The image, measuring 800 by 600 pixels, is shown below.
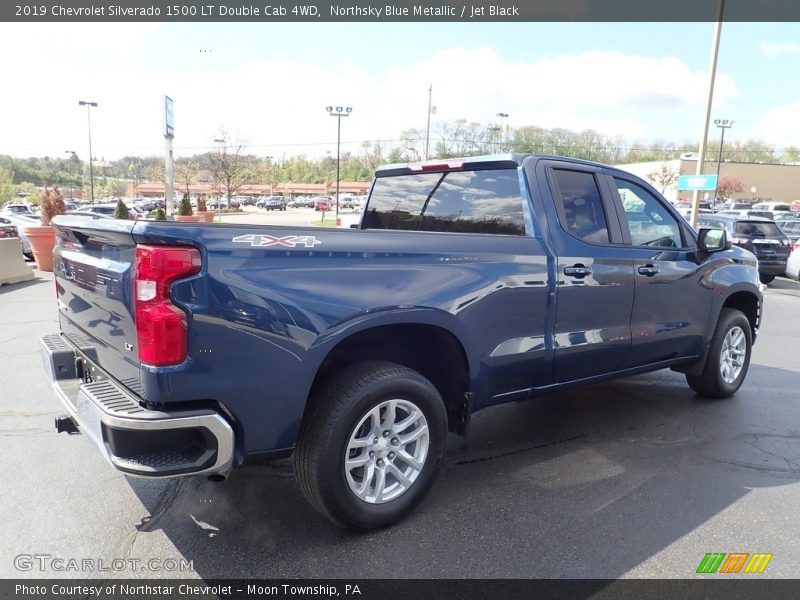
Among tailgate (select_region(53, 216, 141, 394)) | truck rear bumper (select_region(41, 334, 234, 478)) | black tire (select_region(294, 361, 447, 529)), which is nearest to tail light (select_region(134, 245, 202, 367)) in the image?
tailgate (select_region(53, 216, 141, 394))

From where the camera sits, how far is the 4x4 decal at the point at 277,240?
8.32ft

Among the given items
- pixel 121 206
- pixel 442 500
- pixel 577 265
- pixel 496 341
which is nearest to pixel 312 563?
pixel 442 500

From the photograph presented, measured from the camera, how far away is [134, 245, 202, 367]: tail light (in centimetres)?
238

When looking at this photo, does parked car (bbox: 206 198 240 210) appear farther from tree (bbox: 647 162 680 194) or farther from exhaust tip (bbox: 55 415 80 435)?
exhaust tip (bbox: 55 415 80 435)

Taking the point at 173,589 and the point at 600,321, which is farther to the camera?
the point at 600,321

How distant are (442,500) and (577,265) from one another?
1737 millimetres

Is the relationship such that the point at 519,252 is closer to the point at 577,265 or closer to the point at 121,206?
the point at 577,265

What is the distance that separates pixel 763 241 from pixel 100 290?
1624cm

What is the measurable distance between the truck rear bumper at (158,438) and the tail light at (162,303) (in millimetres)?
243

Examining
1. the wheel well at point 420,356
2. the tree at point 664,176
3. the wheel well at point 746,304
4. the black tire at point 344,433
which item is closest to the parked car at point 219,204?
the tree at point 664,176

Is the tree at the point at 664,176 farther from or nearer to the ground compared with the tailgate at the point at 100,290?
farther from the ground

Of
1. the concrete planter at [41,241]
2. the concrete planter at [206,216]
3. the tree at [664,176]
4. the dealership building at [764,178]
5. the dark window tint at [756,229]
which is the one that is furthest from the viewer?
the dealership building at [764,178]

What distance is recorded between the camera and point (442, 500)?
11.3ft

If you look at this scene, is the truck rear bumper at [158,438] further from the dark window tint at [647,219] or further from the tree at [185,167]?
the tree at [185,167]
